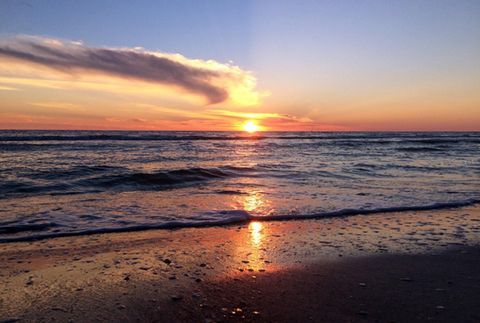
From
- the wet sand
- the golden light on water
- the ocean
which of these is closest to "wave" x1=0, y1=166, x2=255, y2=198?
the ocean

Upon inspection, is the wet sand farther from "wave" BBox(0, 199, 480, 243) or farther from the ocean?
the ocean

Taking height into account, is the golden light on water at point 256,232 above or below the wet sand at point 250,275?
below

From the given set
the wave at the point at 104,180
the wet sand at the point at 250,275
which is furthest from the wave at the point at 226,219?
the wave at the point at 104,180

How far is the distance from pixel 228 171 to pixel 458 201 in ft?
29.9

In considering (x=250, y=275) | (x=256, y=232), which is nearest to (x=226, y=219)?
(x=256, y=232)

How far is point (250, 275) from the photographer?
456cm

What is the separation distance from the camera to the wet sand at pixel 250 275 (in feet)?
11.8

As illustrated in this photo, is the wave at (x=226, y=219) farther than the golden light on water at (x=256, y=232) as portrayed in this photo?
Yes

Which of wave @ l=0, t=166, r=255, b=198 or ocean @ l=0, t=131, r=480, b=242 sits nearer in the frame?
ocean @ l=0, t=131, r=480, b=242

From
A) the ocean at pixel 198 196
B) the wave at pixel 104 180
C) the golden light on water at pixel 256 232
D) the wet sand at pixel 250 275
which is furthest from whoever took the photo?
the wave at pixel 104 180

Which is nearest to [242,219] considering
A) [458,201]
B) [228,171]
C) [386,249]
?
[386,249]

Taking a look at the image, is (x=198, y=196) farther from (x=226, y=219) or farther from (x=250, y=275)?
(x=250, y=275)

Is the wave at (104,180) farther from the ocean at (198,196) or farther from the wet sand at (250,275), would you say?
the wet sand at (250,275)

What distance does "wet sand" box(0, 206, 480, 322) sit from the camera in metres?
3.60
